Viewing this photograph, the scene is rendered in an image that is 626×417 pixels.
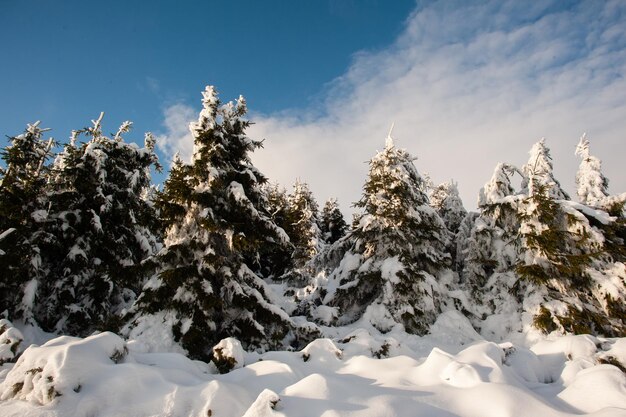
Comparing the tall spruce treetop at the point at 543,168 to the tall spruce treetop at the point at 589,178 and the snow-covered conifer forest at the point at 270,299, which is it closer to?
the snow-covered conifer forest at the point at 270,299

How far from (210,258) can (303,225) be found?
27.1 metres

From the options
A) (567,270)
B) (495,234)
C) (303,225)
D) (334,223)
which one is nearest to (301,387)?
(567,270)

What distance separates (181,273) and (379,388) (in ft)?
24.0

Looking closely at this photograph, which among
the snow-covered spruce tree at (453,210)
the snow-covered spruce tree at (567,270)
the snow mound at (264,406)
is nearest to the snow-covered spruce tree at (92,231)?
the snow mound at (264,406)

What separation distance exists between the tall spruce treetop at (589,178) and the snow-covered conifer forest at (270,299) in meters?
11.8

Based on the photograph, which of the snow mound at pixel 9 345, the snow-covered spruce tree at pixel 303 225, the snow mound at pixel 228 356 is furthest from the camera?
the snow-covered spruce tree at pixel 303 225

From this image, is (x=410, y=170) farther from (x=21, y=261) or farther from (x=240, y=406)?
(x=21, y=261)

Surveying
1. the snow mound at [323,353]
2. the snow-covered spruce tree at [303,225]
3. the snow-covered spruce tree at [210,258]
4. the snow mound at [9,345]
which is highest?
the snow-covered spruce tree at [303,225]

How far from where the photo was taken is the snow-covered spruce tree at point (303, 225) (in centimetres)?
3425

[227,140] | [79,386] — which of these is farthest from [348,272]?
[79,386]

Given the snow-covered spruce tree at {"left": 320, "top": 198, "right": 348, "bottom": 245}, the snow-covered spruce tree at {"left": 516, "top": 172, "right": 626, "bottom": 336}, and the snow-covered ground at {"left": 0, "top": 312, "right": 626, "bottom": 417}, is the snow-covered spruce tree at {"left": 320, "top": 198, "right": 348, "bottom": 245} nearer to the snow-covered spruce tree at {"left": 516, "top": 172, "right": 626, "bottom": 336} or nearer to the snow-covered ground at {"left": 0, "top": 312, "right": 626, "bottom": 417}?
the snow-covered spruce tree at {"left": 516, "top": 172, "right": 626, "bottom": 336}

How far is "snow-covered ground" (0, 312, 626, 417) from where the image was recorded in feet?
19.5

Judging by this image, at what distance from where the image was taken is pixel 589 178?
30.4 m

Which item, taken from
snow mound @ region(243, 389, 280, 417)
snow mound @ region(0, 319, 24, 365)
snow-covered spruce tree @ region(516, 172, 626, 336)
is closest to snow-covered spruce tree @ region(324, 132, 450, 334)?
snow-covered spruce tree @ region(516, 172, 626, 336)
